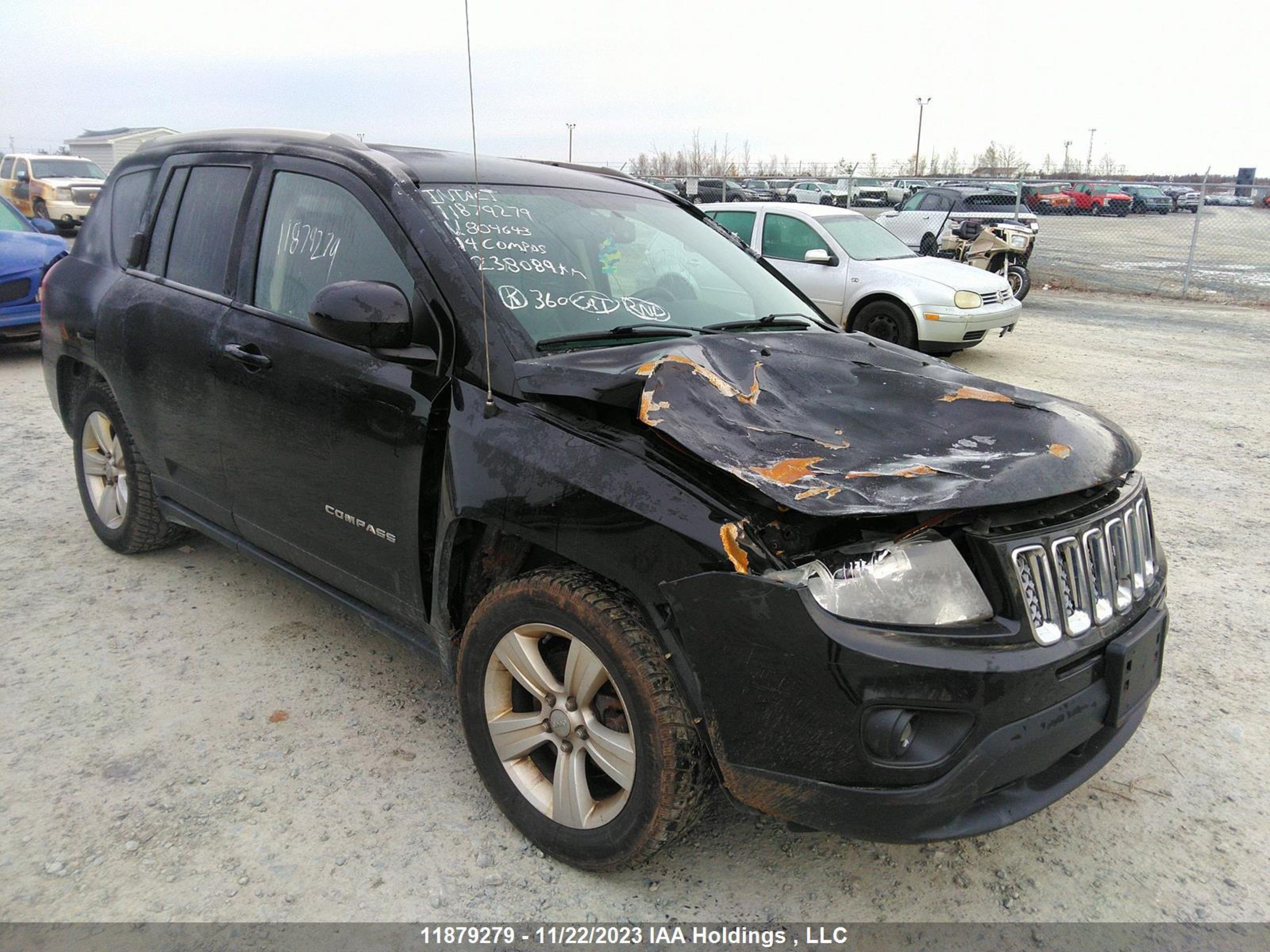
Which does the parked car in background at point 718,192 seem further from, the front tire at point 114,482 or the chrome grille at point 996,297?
the front tire at point 114,482

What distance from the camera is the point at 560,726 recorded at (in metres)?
2.39

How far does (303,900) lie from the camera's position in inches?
92.3

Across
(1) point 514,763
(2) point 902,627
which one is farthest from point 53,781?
(2) point 902,627

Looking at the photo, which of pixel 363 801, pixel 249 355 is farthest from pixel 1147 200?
pixel 363 801

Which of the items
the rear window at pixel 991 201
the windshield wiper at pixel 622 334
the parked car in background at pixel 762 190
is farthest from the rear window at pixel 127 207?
the parked car in background at pixel 762 190

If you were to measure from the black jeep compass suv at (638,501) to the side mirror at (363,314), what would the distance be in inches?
0.5

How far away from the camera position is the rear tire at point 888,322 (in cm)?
948

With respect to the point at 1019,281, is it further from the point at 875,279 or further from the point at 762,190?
the point at 762,190

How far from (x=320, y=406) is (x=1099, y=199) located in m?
45.1

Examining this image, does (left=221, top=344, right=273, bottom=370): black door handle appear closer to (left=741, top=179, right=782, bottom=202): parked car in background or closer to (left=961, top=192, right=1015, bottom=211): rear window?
(left=961, top=192, right=1015, bottom=211): rear window

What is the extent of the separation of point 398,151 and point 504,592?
1712 mm

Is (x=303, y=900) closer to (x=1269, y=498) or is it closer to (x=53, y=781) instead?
(x=53, y=781)

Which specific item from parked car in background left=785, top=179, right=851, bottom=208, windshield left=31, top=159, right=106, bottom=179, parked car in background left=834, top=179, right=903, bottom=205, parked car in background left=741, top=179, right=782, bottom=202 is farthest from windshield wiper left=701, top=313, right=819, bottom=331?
parked car in background left=834, top=179, right=903, bottom=205

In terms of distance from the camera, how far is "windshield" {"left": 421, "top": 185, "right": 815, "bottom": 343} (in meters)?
2.76
